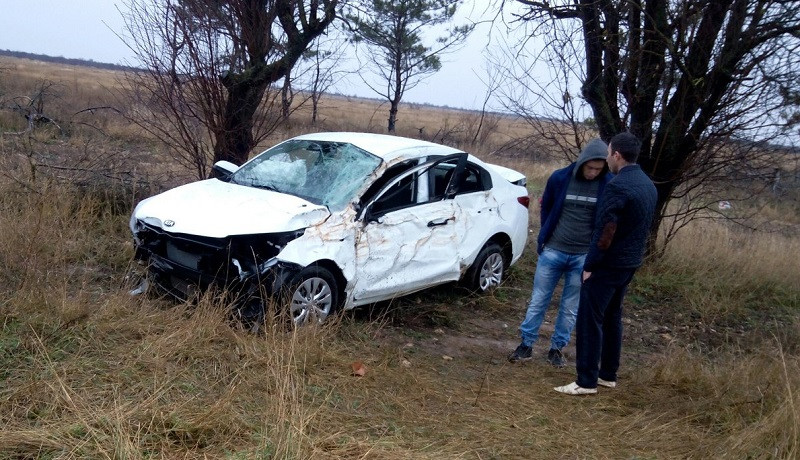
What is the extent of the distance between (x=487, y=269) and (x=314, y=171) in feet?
7.44

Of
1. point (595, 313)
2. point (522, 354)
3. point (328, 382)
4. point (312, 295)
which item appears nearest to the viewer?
point (328, 382)

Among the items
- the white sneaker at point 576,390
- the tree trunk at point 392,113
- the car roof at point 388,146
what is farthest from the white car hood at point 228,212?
the tree trunk at point 392,113

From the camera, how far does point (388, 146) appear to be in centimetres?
678

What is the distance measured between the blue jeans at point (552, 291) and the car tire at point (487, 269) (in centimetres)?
174

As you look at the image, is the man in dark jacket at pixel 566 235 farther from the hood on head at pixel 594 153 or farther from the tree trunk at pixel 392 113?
the tree trunk at pixel 392 113

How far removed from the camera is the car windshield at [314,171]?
620 cm

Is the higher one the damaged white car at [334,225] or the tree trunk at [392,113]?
the tree trunk at [392,113]

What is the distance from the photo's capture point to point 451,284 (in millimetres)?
7559

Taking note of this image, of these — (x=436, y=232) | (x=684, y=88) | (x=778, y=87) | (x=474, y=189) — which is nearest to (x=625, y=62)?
(x=684, y=88)

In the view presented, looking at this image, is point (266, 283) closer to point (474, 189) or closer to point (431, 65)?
point (474, 189)

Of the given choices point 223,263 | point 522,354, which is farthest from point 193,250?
point 522,354

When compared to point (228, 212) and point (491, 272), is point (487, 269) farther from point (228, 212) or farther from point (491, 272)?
point (228, 212)

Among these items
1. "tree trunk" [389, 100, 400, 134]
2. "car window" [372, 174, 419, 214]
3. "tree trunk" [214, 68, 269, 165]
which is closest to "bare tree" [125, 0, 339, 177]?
"tree trunk" [214, 68, 269, 165]

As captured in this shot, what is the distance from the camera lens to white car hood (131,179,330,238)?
5473mm
